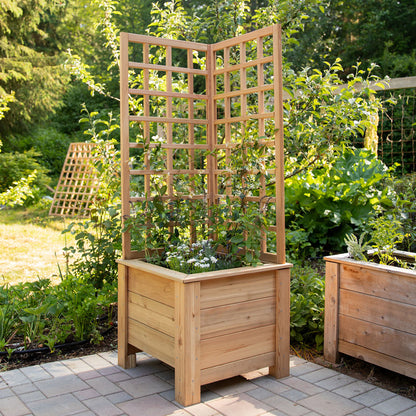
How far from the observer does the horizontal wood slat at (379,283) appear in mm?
2396

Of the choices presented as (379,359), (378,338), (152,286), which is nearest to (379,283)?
(378,338)

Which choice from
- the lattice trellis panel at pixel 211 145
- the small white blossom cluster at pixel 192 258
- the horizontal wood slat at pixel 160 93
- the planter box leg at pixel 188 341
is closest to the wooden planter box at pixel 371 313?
the lattice trellis panel at pixel 211 145

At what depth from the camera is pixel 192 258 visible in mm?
2617

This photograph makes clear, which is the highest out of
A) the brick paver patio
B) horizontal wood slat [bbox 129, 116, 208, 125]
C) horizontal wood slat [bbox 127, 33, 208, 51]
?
horizontal wood slat [bbox 127, 33, 208, 51]

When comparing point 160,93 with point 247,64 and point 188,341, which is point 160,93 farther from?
point 188,341

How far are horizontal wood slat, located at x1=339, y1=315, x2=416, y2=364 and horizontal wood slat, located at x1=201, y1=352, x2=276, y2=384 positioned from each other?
0.44 m

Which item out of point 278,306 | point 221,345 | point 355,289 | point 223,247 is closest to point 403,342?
point 355,289

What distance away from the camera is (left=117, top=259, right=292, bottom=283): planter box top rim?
2.29 meters

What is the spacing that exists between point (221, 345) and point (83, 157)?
6.66 meters

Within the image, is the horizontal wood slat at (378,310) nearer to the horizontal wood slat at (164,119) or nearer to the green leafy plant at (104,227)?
the horizontal wood slat at (164,119)

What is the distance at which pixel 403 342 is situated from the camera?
241 cm

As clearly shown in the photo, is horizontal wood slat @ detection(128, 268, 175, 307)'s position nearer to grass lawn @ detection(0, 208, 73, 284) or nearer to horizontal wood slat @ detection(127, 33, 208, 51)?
grass lawn @ detection(0, 208, 73, 284)

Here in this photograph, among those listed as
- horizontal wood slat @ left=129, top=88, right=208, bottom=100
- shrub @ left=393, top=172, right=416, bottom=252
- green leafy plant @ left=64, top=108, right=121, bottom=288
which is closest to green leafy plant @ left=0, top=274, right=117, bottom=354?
green leafy plant @ left=64, top=108, right=121, bottom=288

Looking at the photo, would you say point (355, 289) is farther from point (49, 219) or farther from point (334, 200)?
point (49, 219)
